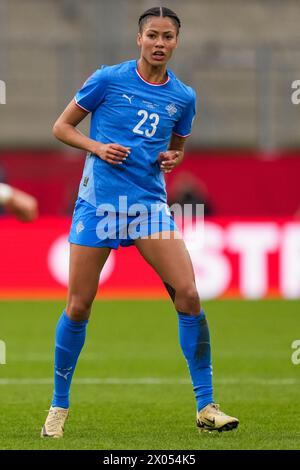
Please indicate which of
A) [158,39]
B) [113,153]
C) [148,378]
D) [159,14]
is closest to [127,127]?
[113,153]

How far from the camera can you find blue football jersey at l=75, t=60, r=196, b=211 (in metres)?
→ 6.54

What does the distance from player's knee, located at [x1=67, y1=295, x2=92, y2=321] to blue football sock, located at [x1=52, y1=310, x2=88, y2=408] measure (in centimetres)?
4

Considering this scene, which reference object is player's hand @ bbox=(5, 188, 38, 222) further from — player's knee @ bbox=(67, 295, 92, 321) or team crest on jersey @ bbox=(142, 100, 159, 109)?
team crest on jersey @ bbox=(142, 100, 159, 109)

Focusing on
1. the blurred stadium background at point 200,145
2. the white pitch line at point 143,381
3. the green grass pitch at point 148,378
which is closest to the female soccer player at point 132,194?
the green grass pitch at point 148,378

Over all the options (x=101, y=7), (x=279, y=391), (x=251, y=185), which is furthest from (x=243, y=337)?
(x=101, y=7)

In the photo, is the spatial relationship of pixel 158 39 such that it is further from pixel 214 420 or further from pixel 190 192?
pixel 190 192

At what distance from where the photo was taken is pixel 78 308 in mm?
6500

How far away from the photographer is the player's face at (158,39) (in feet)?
21.1

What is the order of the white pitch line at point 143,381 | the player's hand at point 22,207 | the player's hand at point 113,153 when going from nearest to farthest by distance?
the player's hand at point 22,207 < the player's hand at point 113,153 < the white pitch line at point 143,381

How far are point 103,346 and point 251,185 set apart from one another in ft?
30.0

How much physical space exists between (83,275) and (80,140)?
75cm

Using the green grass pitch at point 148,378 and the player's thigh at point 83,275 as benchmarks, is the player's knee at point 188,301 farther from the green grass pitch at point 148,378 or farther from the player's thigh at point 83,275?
the green grass pitch at point 148,378

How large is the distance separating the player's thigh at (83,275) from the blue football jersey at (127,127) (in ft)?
0.92
